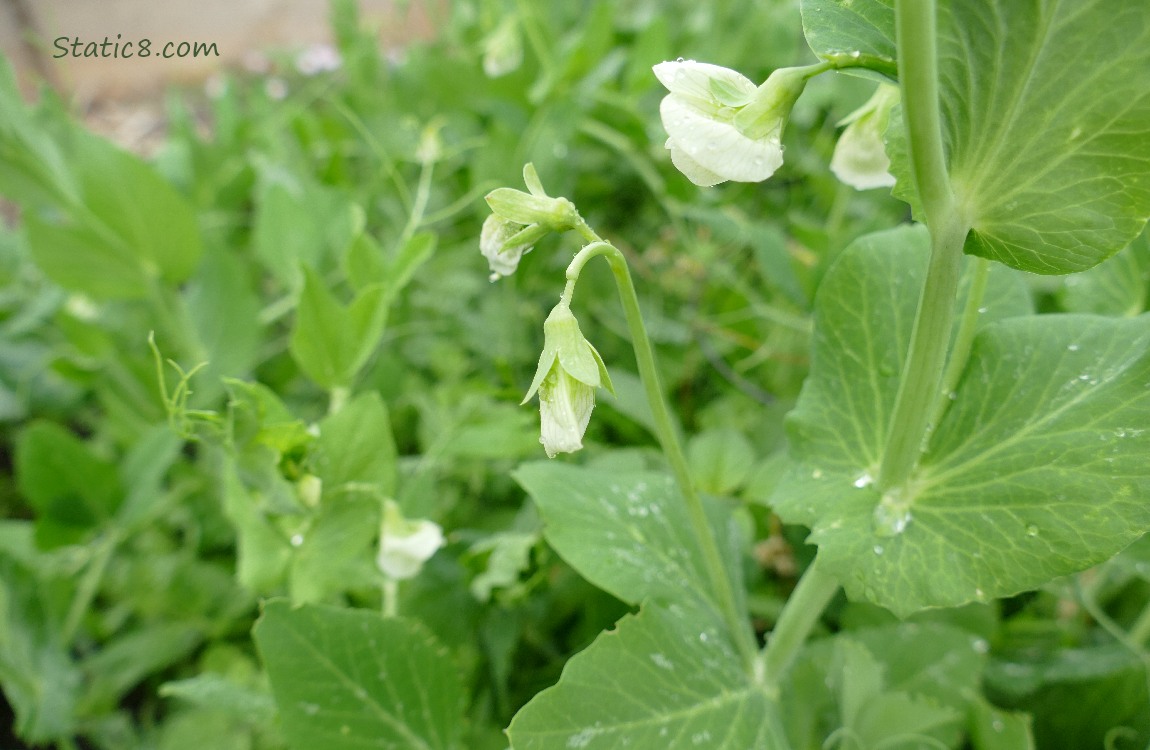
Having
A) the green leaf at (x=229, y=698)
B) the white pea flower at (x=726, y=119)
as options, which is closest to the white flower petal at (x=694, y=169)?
the white pea flower at (x=726, y=119)

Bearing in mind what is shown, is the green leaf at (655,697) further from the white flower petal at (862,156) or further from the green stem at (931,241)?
the white flower petal at (862,156)

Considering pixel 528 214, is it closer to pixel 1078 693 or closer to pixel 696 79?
pixel 696 79

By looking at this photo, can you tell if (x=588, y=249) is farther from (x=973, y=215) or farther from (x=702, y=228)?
(x=702, y=228)

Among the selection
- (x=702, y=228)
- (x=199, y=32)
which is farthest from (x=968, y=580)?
(x=199, y=32)

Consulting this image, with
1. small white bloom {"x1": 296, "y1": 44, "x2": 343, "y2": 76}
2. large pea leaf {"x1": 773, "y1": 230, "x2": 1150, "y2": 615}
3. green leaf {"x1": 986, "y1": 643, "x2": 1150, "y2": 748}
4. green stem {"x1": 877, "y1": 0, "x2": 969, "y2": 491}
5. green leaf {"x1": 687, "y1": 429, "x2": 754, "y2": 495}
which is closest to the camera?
green stem {"x1": 877, "y1": 0, "x2": 969, "y2": 491}

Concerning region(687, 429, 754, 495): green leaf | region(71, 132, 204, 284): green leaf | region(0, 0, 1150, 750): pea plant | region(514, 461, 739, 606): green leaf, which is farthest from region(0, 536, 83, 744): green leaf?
region(687, 429, 754, 495): green leaf

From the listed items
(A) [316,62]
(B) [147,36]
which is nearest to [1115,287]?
(A) [316,62]

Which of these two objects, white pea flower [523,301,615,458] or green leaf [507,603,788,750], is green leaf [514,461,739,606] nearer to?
green leaf [507,603,788,750]
